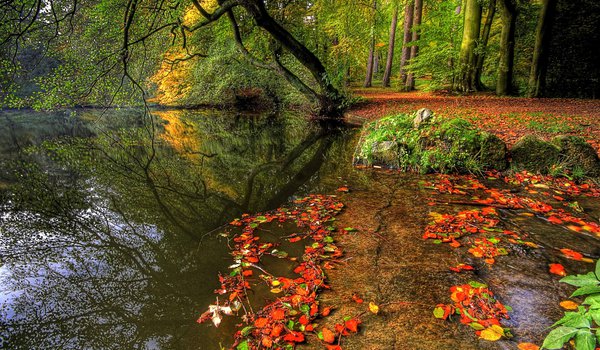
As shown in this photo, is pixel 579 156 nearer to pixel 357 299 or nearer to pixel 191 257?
pixel 357 299

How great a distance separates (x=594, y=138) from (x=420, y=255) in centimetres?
568

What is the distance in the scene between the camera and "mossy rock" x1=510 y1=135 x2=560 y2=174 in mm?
4941

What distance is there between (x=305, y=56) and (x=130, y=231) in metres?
9.88

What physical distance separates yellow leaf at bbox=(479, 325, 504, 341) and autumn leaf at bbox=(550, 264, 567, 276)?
3.42ft

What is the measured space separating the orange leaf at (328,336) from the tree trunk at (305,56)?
1077cm

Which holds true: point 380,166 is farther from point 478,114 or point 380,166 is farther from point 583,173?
point 478,114

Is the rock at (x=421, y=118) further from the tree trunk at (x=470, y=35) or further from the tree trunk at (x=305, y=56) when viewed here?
the tree trunk at (x=470, y=35)

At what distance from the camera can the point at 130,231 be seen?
421 centimetres

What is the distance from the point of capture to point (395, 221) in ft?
12.2

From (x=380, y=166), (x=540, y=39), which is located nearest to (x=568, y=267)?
(x=380, y=166)

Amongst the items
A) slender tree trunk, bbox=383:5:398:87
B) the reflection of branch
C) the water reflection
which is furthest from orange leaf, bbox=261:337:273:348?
slender tree trunk, bbox=383:5:398:87

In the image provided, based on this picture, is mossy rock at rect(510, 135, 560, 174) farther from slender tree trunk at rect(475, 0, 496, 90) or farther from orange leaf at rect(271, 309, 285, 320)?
slender tree trunk at rect(475, 0, 496, 90)

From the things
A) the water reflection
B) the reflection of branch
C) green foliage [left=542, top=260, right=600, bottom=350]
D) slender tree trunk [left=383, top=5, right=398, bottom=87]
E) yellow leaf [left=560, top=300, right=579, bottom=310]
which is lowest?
the water reflection

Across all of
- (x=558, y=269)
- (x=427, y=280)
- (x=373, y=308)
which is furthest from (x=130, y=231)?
(x=558, y=269)
